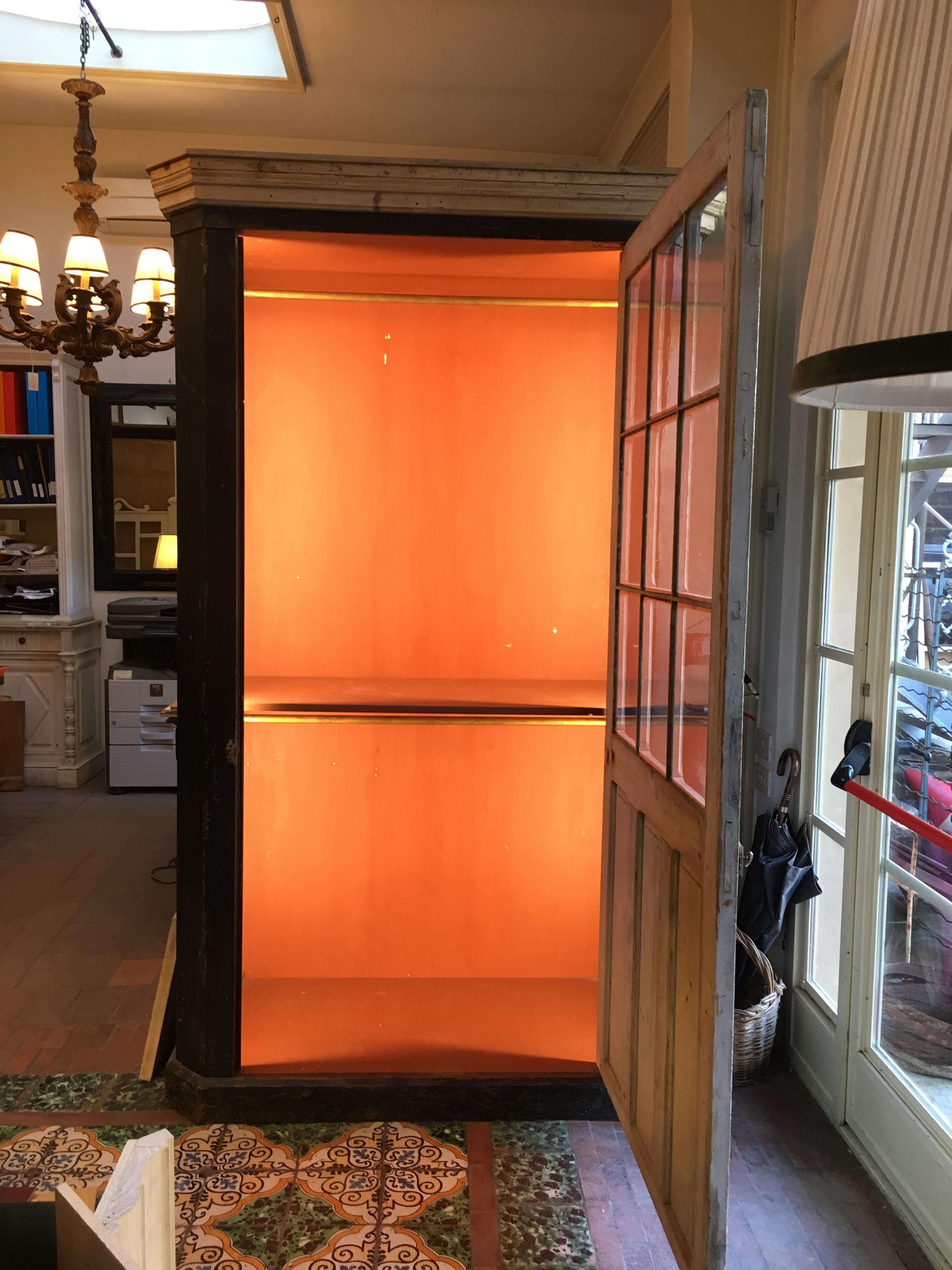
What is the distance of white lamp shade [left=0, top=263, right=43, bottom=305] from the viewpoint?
369 cm

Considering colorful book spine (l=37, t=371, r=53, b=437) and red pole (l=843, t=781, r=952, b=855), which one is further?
colorful book spine (l=37, t=371, r=53, b=437)

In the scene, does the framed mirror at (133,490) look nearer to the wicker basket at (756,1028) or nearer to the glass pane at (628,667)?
the glass pane at (628,667)

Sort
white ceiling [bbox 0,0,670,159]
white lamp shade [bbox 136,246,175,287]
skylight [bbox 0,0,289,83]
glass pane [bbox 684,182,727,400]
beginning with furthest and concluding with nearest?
skylight [bbox 0,0,289,83] → white ceiling [bbox 0,0,670,159] → white lamp shade [bbox 136,246,175,287] → glass pane [bbox 684,182,727,400]

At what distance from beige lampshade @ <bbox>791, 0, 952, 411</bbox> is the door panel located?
1.11 meters

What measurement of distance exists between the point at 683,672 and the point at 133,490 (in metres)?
5.38

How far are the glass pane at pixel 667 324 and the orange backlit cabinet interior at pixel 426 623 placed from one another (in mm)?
1013

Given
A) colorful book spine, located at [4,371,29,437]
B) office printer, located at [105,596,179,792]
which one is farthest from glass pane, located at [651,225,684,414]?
colorful book spine, located at [4,371,29,437]

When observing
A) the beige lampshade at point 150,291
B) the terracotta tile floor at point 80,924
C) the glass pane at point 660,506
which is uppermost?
the beige lampshade at point 150,291

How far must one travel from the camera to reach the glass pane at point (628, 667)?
2.42 m

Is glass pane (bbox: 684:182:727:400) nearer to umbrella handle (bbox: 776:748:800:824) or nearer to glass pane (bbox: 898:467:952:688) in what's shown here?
glass pane (bbox: 898:467:952:688)

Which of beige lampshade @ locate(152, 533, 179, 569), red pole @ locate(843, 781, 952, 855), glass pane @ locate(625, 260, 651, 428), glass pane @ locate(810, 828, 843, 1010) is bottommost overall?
glass pane @ locate(810, 828, 843, 1010)

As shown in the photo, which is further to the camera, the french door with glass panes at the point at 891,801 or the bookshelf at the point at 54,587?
the bookshelf at the point at 54,587

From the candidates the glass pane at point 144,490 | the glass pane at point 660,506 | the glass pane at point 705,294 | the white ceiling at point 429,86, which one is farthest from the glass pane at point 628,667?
the glass pane at point 144,490

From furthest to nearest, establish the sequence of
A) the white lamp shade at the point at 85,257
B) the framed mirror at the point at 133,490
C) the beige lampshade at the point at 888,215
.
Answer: the framed mirror at the point at 133,490
the white lamp shade at the point at 85,257
the beige lampshade at the point at 888,215
